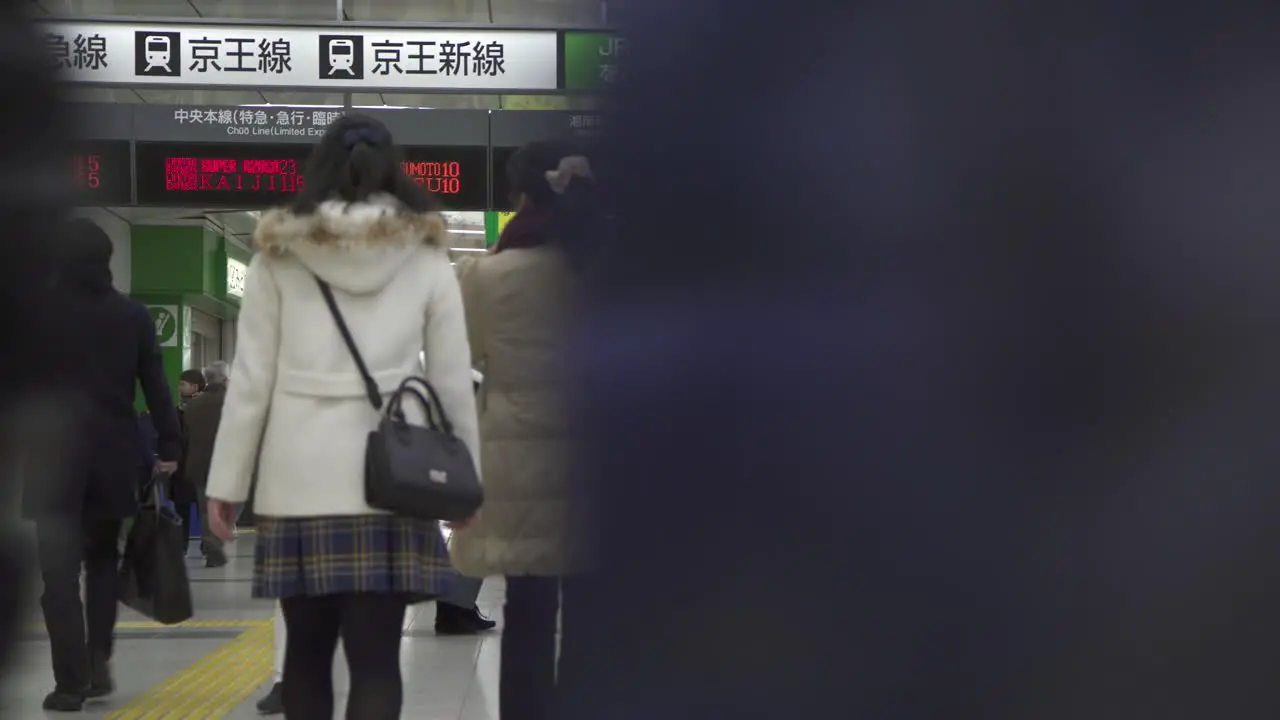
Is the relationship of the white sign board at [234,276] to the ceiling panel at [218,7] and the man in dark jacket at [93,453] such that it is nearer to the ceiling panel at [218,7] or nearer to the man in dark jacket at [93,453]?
the ceiling panel at [218,7]

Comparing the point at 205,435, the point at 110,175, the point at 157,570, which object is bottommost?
the point at 205,435

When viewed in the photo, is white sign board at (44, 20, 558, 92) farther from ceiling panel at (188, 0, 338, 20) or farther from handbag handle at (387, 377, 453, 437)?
handbag handle at (387, 377, 453, 437)

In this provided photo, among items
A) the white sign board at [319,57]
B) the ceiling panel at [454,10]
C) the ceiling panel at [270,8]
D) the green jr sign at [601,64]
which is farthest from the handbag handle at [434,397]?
the ceiling panel at [270,8]

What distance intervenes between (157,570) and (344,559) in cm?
217

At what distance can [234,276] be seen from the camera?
2467 cm

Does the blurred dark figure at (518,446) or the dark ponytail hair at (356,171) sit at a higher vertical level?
the dark ponytail hair at (356,171)

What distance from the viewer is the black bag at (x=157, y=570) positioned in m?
4.82

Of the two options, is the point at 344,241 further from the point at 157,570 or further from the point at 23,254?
the point at 157,570

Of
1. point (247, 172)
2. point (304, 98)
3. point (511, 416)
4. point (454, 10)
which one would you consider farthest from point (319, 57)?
point (511, 416)

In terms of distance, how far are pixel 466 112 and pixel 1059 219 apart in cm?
959

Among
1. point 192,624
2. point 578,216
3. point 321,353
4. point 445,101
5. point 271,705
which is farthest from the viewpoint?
point 445,101

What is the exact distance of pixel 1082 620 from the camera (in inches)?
41.2

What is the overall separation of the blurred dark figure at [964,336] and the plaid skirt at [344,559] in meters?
1.94

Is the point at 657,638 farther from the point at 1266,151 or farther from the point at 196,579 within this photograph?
the point at 196,579
